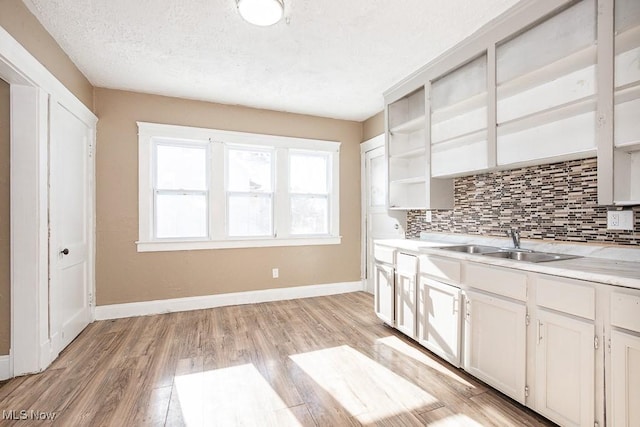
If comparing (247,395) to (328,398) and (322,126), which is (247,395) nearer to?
(328,398)

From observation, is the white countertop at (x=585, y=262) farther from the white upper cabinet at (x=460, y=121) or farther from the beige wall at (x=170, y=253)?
the beige wall at (x=170, y=253)

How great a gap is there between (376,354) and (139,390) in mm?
1851

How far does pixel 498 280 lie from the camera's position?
2047 mm

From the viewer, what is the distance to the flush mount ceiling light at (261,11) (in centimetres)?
206

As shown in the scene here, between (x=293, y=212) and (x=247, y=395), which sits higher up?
(x=293, y=212)

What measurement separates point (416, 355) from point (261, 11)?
2.99 meters

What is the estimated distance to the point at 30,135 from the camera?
2330mm

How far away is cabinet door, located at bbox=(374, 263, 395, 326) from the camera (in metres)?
3.16

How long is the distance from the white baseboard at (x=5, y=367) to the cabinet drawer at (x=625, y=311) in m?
3.91

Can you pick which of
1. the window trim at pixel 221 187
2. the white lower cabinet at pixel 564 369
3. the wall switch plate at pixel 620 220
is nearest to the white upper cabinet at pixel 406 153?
the window trim at pixel 221 187

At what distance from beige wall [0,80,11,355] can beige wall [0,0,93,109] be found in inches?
14.5

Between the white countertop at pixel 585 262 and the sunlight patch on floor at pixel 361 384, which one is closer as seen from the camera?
the white countertop at pixel 585 262

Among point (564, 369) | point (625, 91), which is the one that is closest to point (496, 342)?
point (564, 369)

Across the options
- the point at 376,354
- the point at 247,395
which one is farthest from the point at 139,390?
the point at 376,354
